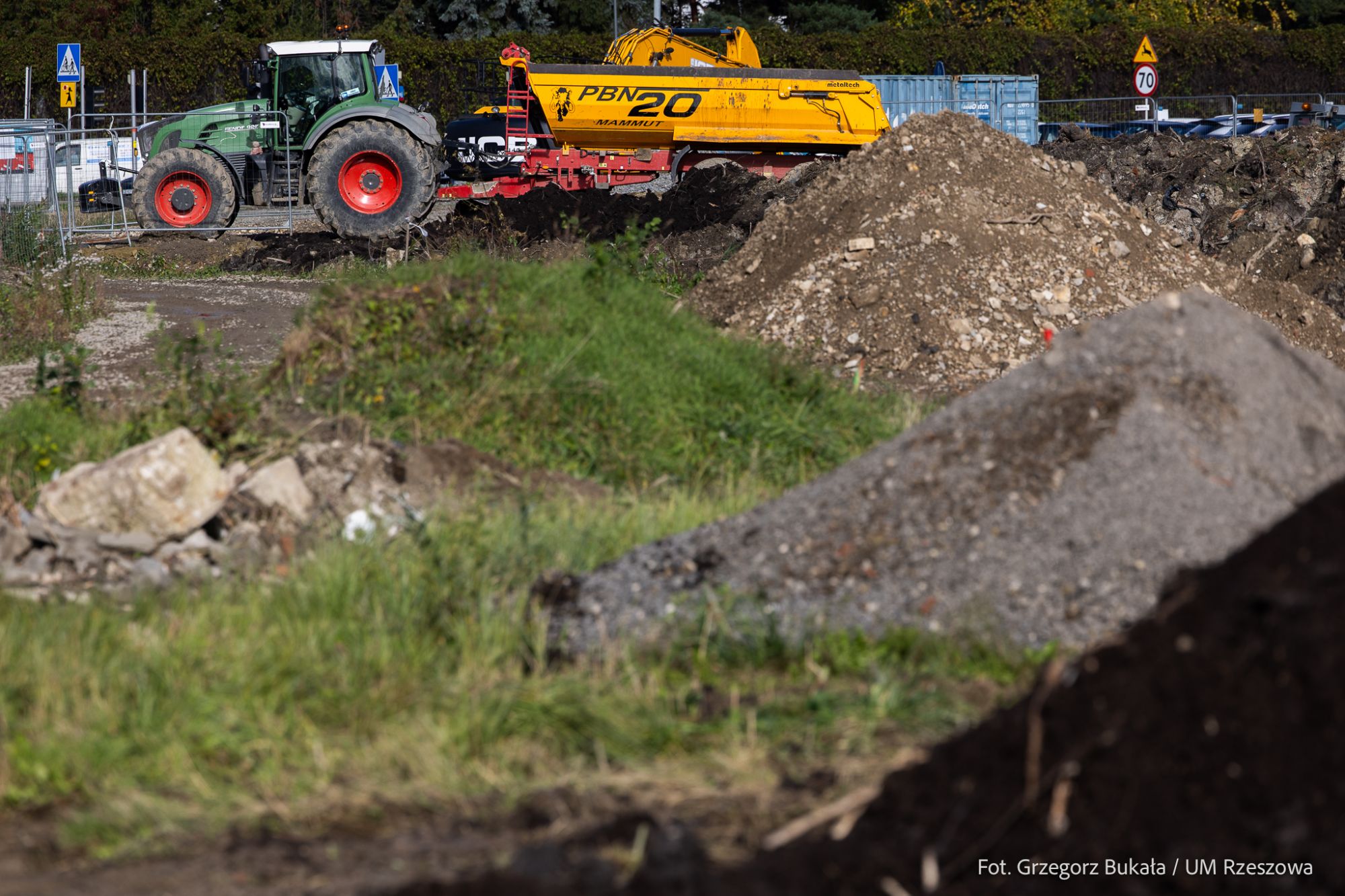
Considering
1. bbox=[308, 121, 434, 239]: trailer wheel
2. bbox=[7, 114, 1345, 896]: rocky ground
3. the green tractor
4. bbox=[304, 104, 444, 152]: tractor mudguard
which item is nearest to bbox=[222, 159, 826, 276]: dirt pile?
bbox=[308, 121, 434, 239]: trailer wheel

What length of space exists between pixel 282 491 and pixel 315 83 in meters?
12.2

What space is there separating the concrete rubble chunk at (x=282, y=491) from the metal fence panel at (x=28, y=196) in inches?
308

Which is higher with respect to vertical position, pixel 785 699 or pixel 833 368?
pixel 833 368

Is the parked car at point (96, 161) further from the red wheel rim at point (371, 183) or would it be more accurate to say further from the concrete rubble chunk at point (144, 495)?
the concrete rubble chunk at point (144, 495)

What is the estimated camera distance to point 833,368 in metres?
9.34

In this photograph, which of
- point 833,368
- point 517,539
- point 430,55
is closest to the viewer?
point 517,539

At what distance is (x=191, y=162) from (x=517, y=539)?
12.9 meters

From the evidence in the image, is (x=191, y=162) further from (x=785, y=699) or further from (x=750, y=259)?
(x=785, y=699)

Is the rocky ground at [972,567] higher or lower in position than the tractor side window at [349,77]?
lower

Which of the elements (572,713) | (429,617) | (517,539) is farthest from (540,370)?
(572,713)

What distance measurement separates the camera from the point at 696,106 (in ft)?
58.0

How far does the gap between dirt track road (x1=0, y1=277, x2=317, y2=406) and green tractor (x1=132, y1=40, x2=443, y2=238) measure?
2.75m

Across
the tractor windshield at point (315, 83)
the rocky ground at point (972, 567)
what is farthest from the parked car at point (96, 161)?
the rocky ground at point (972, 567)

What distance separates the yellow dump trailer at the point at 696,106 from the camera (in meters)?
17.6
